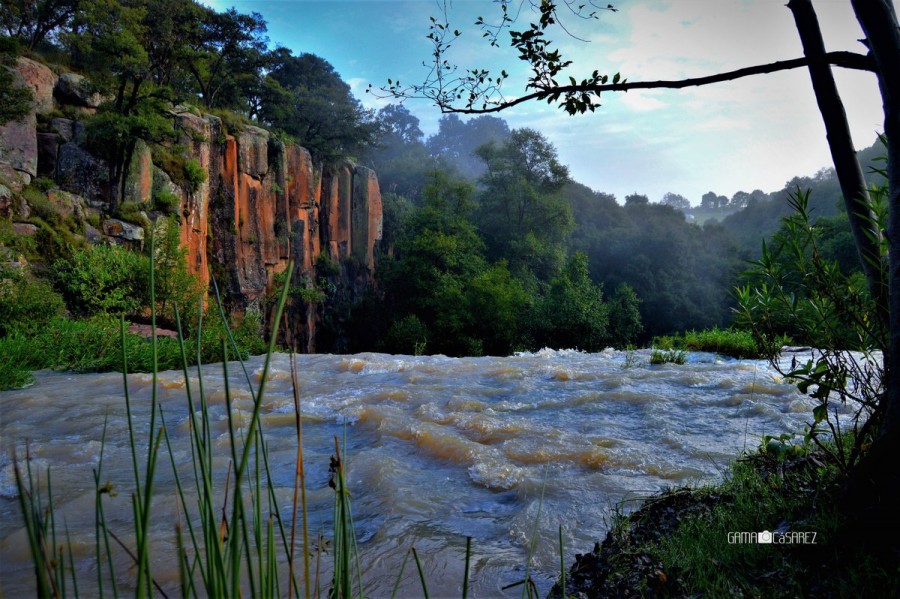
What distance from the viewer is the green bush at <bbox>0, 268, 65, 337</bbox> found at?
8219 millimetres

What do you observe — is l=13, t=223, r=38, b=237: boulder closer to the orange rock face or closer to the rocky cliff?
the rocky cliff

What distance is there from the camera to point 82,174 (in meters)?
13.0

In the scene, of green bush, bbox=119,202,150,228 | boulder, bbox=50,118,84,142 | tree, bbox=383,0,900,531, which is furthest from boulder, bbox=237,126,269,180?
tree, bbox=383,0,900,531

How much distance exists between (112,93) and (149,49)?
3562 mm

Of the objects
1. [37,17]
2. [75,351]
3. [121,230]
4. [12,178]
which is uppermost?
[37,17]

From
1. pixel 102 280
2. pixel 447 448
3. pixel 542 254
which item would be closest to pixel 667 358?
pixel 447 448

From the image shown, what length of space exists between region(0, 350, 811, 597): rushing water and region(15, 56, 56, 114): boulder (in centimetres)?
959

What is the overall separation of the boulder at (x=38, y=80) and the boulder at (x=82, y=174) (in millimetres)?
1052

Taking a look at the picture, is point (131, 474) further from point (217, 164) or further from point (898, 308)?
point (217, 164)

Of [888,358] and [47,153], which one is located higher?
[47,153]

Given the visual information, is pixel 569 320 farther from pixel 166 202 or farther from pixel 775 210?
pixel 775 210

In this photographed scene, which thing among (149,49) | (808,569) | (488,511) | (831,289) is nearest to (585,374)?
(488,511)

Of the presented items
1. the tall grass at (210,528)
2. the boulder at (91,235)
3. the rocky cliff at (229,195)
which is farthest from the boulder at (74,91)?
the tall grass at (210,528)

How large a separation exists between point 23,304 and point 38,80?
24.5 feet
